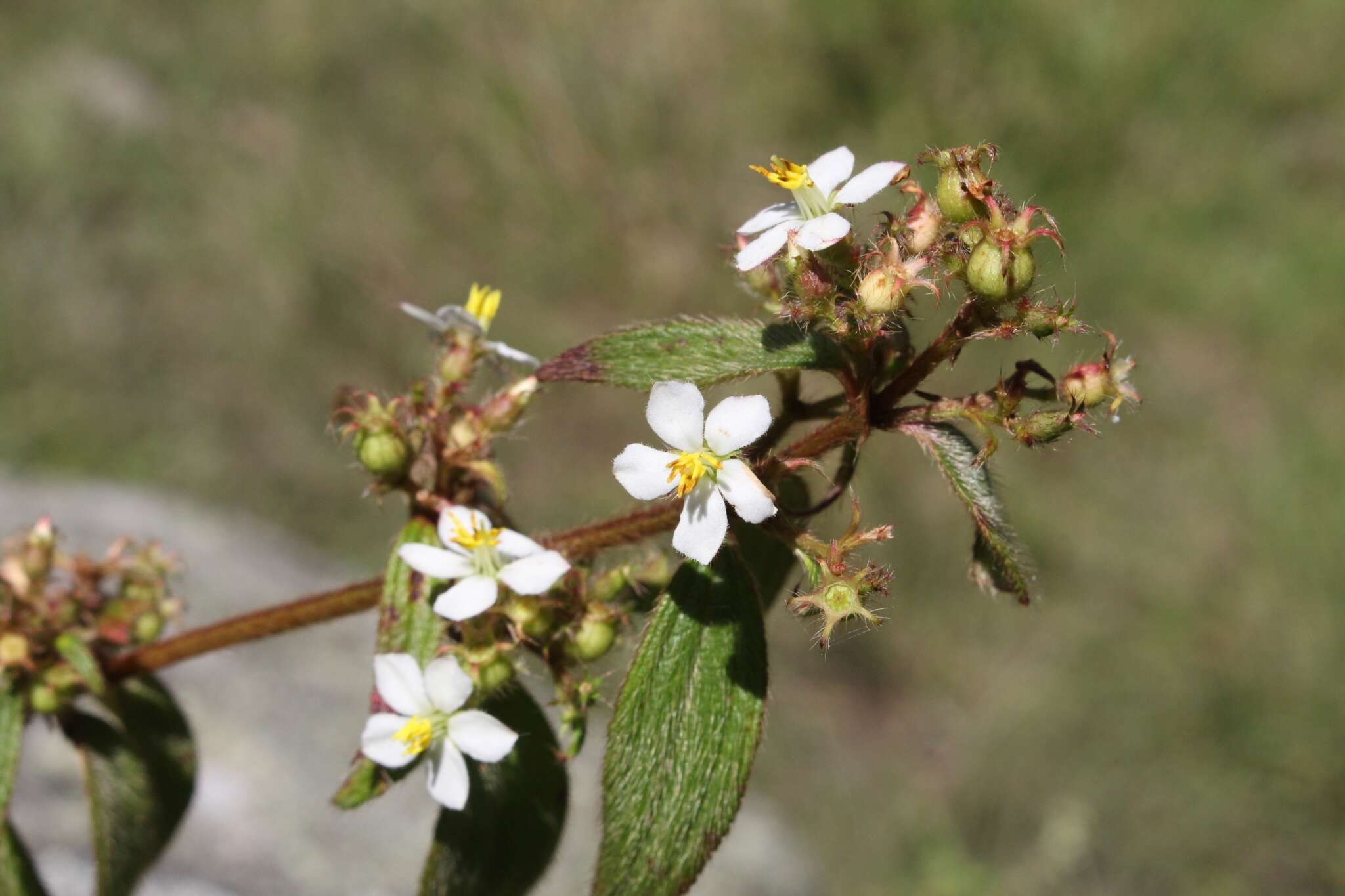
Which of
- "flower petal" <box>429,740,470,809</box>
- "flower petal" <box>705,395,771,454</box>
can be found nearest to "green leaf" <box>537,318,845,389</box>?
"flower petal" <box>705,395,771,454</box>

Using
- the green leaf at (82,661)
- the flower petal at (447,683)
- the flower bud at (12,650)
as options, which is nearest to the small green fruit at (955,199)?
the flower petal at (447,683)

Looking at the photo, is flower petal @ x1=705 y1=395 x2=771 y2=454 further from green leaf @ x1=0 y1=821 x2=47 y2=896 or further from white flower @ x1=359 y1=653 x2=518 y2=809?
green leaf @ x1=0 y1=821 x2=47 y2=896

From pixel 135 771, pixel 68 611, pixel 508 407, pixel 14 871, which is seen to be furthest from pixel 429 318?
pixel 14 871

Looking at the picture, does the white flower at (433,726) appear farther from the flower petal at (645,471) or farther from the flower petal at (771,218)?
the flower petal at (771,218)

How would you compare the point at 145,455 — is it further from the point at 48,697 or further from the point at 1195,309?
the point at 1195,309

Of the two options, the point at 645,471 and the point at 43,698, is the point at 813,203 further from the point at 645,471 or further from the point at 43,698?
the point at 43,698

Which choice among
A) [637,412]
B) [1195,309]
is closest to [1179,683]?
[1195,309]
